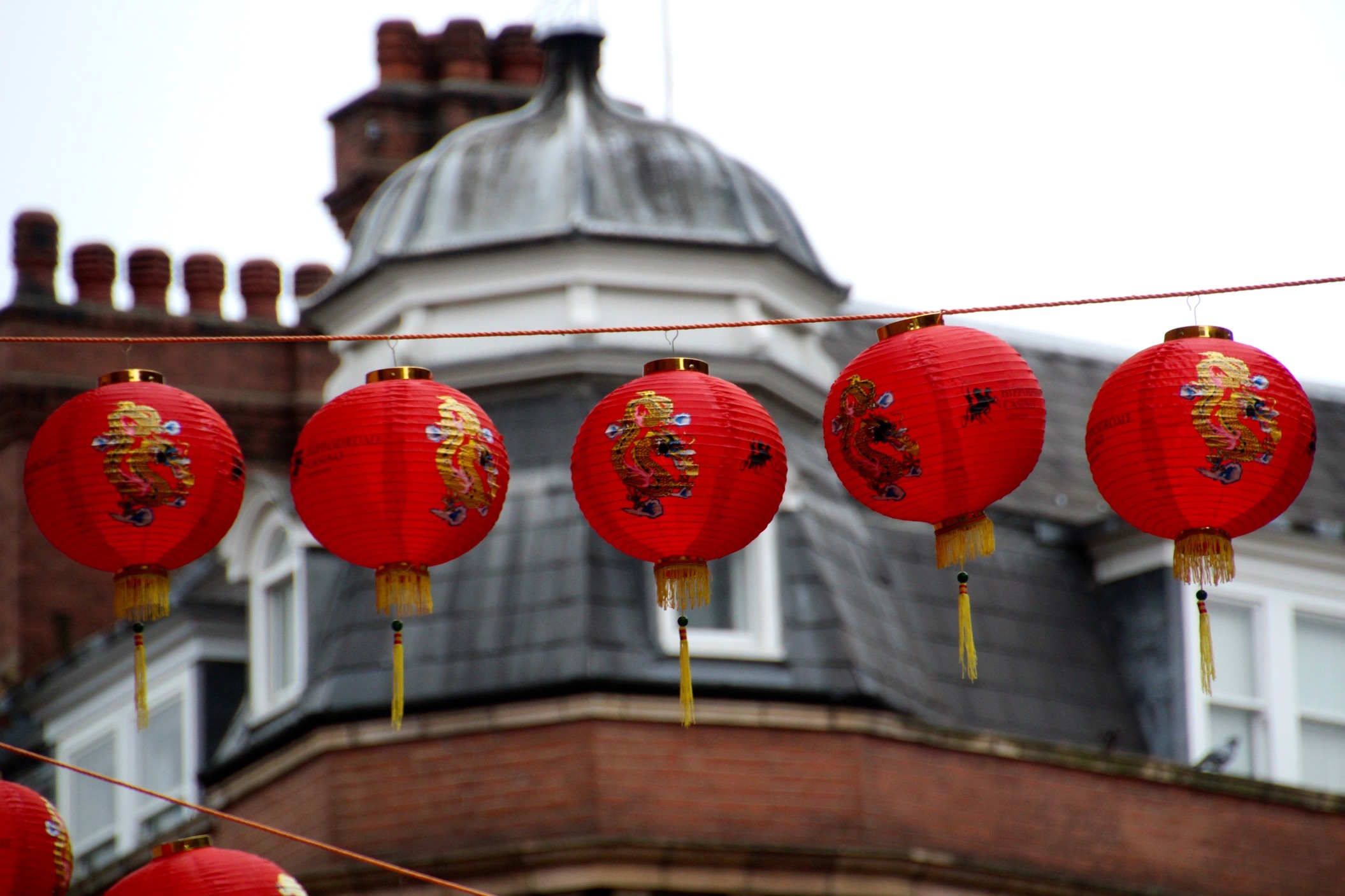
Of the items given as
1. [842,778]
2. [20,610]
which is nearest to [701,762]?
[842,778]

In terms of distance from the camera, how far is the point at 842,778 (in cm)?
2069

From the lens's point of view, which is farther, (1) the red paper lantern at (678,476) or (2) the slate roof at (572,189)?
(2) the slate roof at (572,189)

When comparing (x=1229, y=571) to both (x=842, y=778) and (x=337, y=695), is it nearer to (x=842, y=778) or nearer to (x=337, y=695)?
(x=842, y=778)

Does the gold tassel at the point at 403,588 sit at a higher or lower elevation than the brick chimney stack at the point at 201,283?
lower

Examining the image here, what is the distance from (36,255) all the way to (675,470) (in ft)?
49.2

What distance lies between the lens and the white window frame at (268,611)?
21703 millimetres

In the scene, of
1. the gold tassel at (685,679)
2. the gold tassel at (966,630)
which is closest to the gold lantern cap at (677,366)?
the gold tassel at (685,679)

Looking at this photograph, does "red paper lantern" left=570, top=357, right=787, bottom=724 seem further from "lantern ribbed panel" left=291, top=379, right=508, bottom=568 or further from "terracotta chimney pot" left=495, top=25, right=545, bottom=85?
"terracotta chimney pot" left=495, top=25, right=545, bottom=85

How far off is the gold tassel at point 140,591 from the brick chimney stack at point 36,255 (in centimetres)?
1335

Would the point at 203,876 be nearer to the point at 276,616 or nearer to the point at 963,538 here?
the point at 963,538

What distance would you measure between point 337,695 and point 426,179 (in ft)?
16.0

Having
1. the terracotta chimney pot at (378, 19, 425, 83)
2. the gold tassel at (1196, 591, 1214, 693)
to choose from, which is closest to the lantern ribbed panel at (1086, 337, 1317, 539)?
the gold tassel at (1196, 591, 1214, 693)

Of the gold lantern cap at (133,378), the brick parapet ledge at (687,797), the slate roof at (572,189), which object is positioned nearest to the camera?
the gold lantern cap at (133,378)

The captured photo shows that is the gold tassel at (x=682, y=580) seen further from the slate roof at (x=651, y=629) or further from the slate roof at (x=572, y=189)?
the slate roof at (x=572, y=189)
